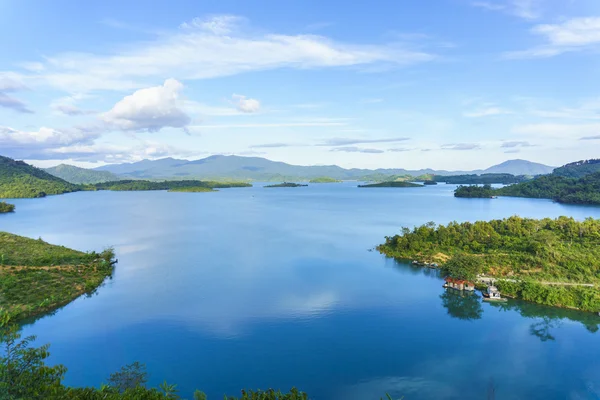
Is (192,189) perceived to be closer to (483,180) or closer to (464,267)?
(464,267)

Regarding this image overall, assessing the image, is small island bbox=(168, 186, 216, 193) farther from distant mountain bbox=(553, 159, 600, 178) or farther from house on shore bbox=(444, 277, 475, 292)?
distant mountain bbox=(553, 159, 600, 178)

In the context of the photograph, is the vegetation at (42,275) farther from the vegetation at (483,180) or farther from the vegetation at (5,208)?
the vegetation at (483,180)

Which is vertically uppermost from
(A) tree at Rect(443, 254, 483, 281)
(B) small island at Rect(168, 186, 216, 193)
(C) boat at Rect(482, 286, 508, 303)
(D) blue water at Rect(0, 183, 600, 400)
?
(B) small island at Rect(168, 186, 216, 193)

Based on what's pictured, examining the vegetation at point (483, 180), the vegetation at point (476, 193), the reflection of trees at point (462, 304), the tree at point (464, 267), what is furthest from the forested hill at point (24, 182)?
the vegetation at point (483, 180)

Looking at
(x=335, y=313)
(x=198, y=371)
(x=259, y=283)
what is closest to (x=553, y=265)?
(x=335, y=313)

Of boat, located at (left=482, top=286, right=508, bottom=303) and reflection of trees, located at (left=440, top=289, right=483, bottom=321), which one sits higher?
boat, located at (left=482, top=286, right=508, bottom=303)

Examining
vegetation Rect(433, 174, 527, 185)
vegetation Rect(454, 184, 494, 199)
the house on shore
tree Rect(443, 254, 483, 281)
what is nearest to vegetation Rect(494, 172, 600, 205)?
vegetation Rect(454, 184, 494, 199)

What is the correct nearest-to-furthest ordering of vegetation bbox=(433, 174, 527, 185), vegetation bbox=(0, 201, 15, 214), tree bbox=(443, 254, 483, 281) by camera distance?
tree bbox=(443, 254, 483, 281), vegetation bbox=(0, 201, 15, 214), vegetation bbox=(433, 174, 527, 185)
